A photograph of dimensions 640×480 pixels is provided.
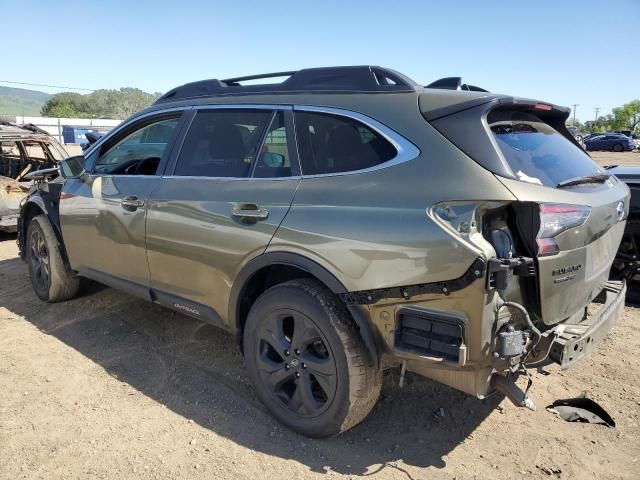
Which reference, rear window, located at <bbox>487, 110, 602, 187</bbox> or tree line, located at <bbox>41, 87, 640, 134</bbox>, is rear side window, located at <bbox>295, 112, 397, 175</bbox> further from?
tree line, located at <bbox>41, 87, 640, 134</bbox>

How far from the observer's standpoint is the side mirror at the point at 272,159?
9.85 ft

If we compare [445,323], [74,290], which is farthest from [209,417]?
[74,290]

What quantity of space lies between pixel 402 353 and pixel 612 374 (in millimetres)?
2091

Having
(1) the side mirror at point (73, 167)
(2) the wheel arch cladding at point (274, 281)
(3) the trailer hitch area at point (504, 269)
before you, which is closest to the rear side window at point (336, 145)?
(2) the wheel arch cladding at point (274, 281)

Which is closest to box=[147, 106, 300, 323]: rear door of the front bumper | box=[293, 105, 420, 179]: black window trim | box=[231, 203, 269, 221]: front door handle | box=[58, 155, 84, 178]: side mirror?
box=[231, 203, 269, 221]: front door handle

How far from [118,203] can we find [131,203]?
22 cm

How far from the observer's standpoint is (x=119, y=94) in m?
121

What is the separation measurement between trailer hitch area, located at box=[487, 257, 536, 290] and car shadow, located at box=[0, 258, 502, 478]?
3.66 feet

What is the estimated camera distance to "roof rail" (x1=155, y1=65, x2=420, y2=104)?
2812 millimetres

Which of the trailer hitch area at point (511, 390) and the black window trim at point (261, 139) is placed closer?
the trailer hitch area at point (511, 390)

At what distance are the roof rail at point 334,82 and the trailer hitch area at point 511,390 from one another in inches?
59.8

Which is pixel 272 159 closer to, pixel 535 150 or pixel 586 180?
pixel 535 150

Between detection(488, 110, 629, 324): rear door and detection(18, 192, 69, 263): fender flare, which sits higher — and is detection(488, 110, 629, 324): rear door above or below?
above

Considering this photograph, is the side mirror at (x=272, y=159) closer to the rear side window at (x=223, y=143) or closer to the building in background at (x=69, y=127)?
the rear side window at (x=223, y=143)
